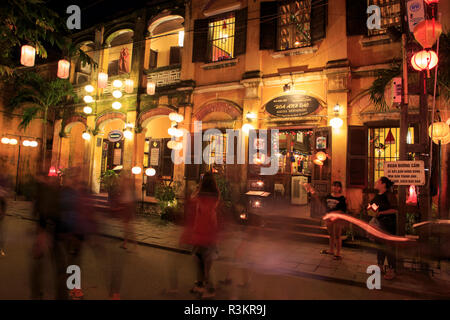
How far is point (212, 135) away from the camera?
11.8 metres

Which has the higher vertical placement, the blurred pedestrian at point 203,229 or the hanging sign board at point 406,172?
the hanging sign board at point 406,172

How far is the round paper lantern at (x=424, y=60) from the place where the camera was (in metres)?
5.63

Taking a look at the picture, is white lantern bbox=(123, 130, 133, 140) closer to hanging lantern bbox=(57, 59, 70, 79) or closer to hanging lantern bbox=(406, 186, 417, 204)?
hanging lantern bbox=(57, 59, 70, 79)

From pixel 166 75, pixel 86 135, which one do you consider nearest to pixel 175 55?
pixel 166 75

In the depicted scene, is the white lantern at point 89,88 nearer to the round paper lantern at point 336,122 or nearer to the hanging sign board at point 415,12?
the round paper lantern at point 336,122

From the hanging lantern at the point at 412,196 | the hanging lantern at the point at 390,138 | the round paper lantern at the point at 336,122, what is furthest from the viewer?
the round paper lantern at the point at 336,122

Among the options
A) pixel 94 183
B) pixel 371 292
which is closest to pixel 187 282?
pixel 371 292

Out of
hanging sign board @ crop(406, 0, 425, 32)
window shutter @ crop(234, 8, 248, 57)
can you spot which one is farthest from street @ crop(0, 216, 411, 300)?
window shutter @ crop(234, 8, 248, 57)

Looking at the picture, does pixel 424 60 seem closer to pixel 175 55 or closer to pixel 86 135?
pixel 175 55

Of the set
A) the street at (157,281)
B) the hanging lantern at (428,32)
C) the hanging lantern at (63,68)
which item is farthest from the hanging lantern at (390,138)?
the hanging lantern at (63,68)

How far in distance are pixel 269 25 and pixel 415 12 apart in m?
5.68

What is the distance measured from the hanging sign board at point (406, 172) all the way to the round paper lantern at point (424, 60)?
197cm

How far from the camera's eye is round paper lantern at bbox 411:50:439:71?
563 cm

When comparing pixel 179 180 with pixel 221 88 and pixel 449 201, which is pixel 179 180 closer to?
pixel 221 88
